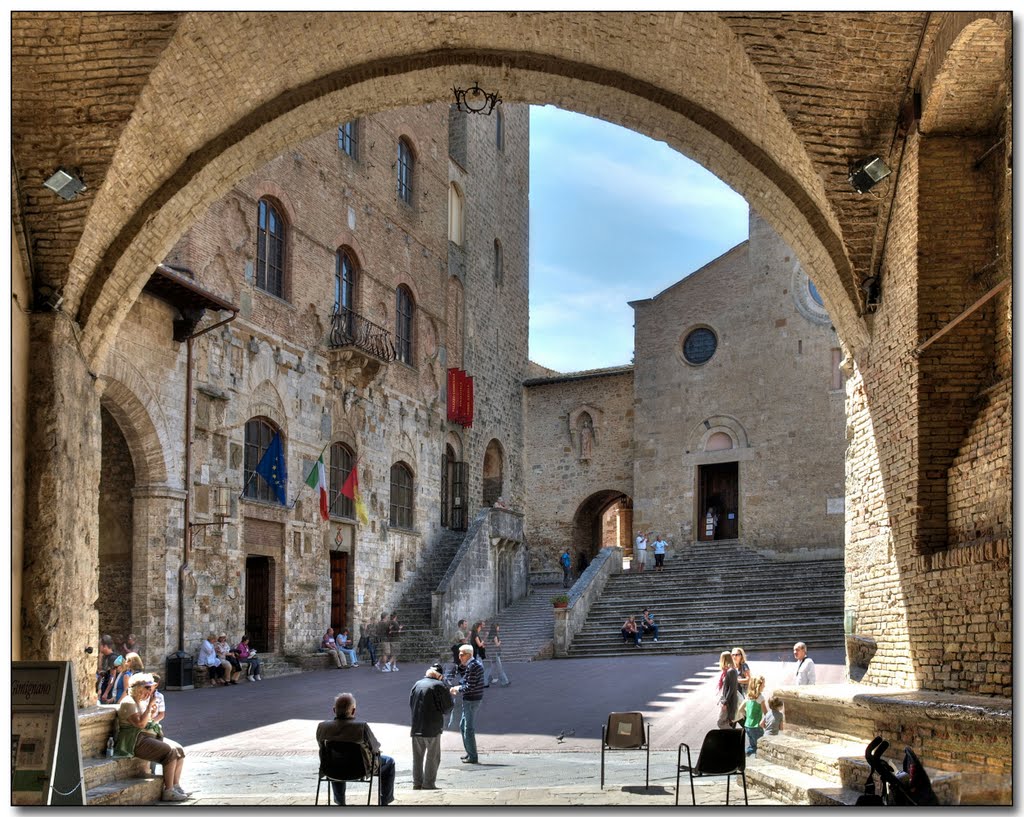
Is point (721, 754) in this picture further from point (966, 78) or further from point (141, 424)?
point (141, 424)

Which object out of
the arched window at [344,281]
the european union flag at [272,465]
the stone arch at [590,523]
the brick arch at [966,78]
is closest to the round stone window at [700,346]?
the stone arch at [590,523]

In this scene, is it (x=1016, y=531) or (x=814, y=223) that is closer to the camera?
(x=1016, y=531)

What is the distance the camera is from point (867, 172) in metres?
8.26

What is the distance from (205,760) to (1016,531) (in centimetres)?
736

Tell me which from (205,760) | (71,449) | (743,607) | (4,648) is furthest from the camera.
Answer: (743,607)

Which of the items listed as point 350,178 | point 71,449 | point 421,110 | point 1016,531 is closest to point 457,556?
point 350,178

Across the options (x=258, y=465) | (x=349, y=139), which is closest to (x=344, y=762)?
(x=258, y=465)

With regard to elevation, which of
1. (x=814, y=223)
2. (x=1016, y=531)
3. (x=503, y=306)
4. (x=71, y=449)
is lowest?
(x=1016, y=531)

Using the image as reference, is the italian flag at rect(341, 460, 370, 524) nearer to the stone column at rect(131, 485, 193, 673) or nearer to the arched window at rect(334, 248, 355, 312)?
the arched window at rect(334, 248, 355, 312)

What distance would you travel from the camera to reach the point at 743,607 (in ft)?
74.5

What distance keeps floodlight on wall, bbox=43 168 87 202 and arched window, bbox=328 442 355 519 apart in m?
14.0

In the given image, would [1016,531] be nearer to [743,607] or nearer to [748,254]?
[743,607]

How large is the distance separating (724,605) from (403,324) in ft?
28.5

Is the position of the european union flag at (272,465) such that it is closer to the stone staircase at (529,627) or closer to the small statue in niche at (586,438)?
the stone staircase at (529,627)
